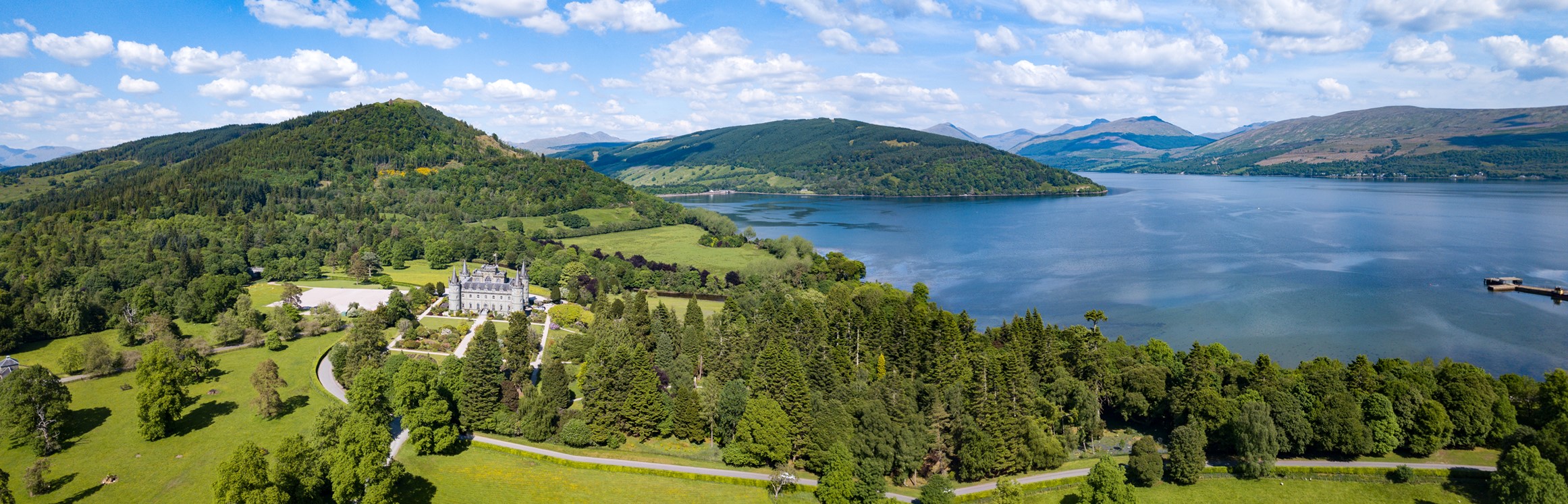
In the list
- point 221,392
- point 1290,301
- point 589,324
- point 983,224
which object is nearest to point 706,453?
point 589,324

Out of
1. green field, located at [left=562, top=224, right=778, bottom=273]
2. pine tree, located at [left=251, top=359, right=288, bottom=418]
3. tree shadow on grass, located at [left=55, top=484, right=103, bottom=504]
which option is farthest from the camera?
green field, located at [left=562, top=224, right=778, bottom=273]

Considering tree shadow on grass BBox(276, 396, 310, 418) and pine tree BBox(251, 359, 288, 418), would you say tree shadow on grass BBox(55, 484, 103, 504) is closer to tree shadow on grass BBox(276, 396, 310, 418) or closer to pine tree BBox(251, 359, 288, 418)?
pine tree BBox(251, 359, 288, 418)

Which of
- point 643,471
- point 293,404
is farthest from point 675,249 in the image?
point 643,471

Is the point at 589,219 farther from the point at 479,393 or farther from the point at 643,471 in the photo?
the point at 643,471

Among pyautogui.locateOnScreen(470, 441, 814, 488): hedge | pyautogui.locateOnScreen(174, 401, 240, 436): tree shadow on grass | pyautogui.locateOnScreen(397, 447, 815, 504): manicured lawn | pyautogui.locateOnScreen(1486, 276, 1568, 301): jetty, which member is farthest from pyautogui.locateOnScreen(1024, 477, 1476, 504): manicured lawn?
pyautogui.locateOnScreen(1486, 276, 1568, 301): jetty

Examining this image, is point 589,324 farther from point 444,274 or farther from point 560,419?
point 444,274
